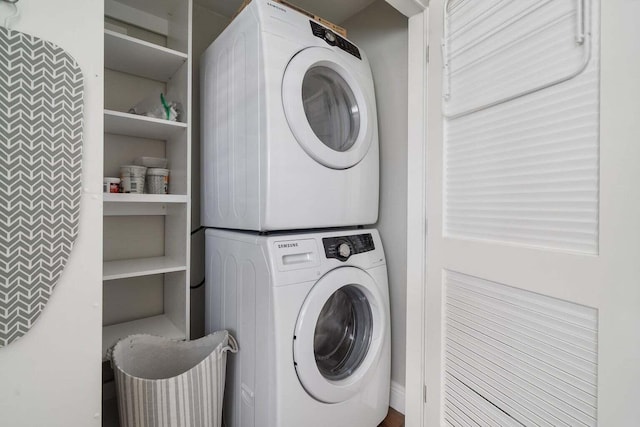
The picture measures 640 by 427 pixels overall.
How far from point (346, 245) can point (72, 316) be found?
36.4 inches

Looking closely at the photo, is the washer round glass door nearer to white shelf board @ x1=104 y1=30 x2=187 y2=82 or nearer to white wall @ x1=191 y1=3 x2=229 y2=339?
white wall @ x1=191 y1=3 x2=229 y2=339

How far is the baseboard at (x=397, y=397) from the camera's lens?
5.00ft

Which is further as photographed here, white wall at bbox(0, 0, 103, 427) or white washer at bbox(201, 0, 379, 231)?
white washer at bbox(201, 0, 379, 231)

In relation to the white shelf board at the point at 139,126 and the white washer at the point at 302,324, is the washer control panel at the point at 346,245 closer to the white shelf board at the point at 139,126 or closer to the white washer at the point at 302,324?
the white washer at the point at 302,324

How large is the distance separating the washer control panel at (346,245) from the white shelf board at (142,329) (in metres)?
0.82

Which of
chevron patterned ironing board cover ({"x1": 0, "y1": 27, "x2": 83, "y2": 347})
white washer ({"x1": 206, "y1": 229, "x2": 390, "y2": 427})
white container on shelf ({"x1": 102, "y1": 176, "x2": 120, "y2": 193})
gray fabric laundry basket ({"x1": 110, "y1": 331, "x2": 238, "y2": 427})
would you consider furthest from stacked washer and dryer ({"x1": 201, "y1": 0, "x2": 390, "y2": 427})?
chevron patterned ironing board cover ({"x1": 0, "y1": 27, "x2": 83, "y2": 347})

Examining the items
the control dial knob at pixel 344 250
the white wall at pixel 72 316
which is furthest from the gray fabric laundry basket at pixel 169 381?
the control dial knob at pixel 344 250

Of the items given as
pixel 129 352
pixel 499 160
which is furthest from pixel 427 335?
pixel 129 352

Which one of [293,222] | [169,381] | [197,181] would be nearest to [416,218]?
[293,222]

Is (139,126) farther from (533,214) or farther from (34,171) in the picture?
(533,214)

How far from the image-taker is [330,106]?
1.38m

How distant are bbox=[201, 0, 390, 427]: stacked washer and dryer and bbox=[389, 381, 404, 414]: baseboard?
0.65 ft

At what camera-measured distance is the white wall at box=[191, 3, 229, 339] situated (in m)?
1.66

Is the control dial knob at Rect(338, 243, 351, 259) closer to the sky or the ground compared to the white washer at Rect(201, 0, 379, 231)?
closer to the ground
